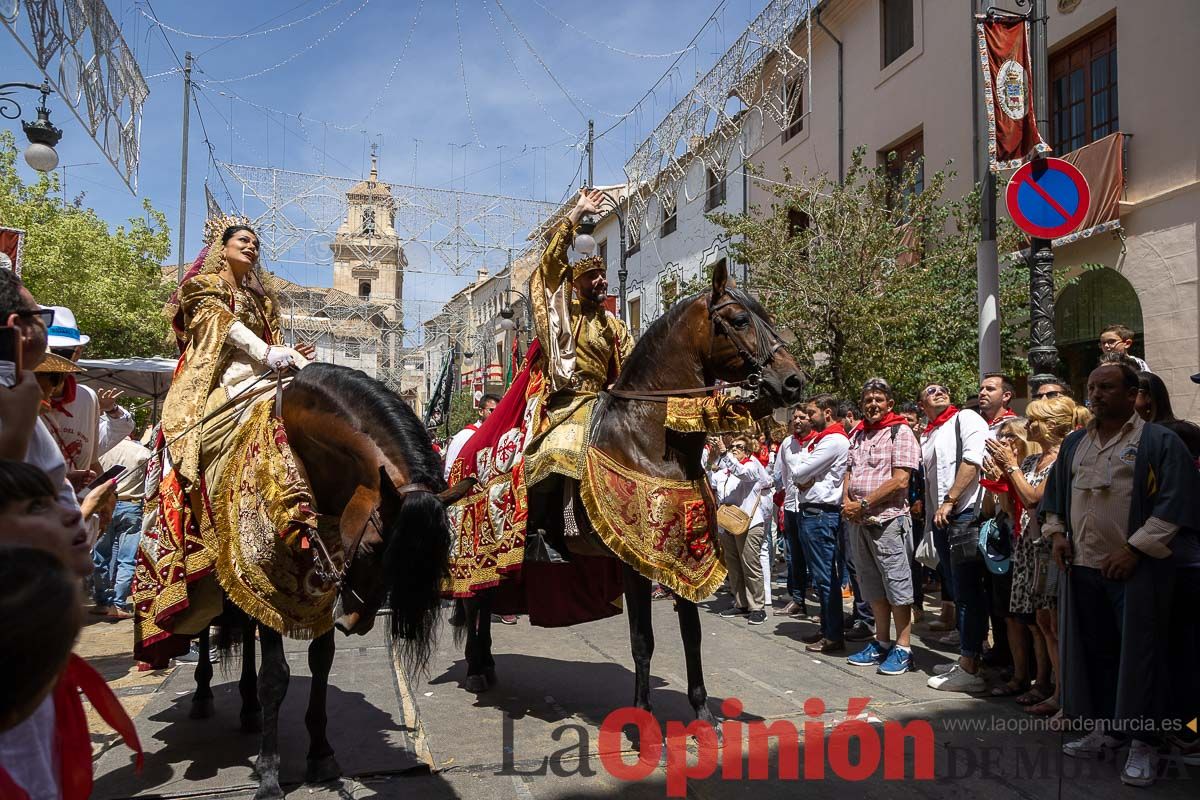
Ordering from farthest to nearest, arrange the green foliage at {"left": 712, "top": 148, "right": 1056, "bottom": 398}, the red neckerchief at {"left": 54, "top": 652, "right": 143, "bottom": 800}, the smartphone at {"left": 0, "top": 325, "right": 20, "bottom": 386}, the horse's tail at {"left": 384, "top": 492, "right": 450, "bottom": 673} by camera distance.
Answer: the green foliage at {"left": 712, "top": 148, "right": 1056, "bottom": 398}, the horse's tail at {"left": 384, "top": 492, "right": 450, "bottom": 673}, the smartphone at {"left": 0, "top": 325, "right": 20, "bottom": 386}, the red neckerchief at {"left": 54, "top": 652, "right": 143, "bottom": 800}

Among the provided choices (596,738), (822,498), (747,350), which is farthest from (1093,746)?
(822,498)

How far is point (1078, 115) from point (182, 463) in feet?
45.1

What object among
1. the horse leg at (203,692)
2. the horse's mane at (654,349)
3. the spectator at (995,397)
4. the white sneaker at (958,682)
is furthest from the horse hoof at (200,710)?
the spectator at (995,397)

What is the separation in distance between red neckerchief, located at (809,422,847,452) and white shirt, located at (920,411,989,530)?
84 cm

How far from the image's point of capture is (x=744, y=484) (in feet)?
28.6

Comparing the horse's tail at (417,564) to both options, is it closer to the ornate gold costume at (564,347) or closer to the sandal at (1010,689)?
the ornate gold costume at (564,347)

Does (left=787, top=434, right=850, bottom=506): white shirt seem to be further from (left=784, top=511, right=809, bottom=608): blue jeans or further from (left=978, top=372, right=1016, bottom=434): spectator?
(left=978, top=372, right=1016, bottom=434): spectator

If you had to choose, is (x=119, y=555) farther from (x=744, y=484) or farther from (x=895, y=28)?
(x=895, y=28)

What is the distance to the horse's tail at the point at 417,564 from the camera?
9.97 ft

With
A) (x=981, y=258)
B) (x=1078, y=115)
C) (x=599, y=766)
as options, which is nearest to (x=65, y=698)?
(x=599, y=766)

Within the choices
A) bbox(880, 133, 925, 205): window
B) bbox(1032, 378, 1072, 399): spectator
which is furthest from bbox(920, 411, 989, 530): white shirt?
bbox(880, 133, 925, 205): window

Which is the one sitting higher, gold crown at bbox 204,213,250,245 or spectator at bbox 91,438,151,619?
gold crown at bbox 204,213,250,245

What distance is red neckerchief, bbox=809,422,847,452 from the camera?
24.2 feet

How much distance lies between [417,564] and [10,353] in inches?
57.7
